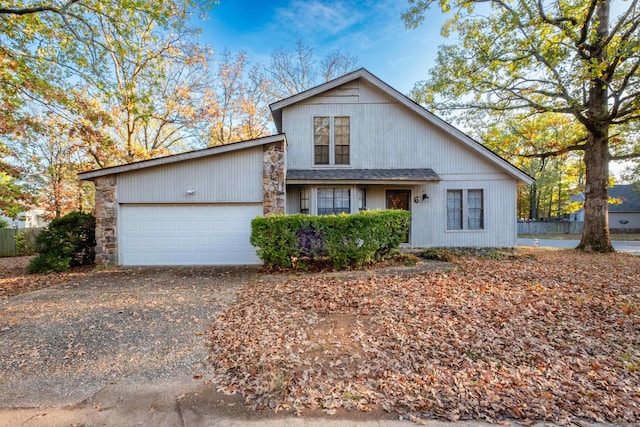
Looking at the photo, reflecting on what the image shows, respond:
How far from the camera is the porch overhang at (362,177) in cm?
929

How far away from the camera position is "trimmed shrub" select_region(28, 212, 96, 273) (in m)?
7.81

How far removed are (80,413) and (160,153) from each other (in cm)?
1768

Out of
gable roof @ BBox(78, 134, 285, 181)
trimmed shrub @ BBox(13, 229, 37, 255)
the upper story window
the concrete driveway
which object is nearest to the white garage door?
gable roof @ BBox(78, 134, 285, 181)

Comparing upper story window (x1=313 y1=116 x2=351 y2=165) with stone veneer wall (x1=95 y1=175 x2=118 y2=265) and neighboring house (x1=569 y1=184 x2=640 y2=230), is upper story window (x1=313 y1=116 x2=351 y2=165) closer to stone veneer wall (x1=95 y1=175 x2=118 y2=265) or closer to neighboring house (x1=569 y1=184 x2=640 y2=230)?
stone veneer wall (x1=95 y1=175 x2=118 y2=265)

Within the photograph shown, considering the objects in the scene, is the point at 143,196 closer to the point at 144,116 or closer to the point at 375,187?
the point at 144,116

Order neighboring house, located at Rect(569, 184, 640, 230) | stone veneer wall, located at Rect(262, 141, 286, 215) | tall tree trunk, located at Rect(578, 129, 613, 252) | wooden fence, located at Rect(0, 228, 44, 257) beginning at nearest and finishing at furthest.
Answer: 1. stone veneer wall, located at Rect(262, 141, 286, 215)
2. tall tree trunk, located at Rect(578, 129, 613, 252)
3. wooden fence, located at Rect(0, 228, 44, 257)
4. neighboring house, located at Rect(569, 184, 640, 230)

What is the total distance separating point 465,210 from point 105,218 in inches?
477

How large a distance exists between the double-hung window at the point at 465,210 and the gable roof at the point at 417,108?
1271 mm

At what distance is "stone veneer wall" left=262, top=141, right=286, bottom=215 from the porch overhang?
82 cm

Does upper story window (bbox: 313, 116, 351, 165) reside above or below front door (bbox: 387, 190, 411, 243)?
above

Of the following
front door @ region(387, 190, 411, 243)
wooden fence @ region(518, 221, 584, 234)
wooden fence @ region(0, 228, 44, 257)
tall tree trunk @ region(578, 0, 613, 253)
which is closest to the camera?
tall tree trunk @ region(578, 0, 613, 253)

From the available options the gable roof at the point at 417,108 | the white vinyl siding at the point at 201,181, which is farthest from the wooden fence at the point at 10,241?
the gable roof at the point at 417,108

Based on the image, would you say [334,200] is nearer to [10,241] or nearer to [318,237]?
[318,237]

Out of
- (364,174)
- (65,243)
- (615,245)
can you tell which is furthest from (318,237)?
(615,245)
